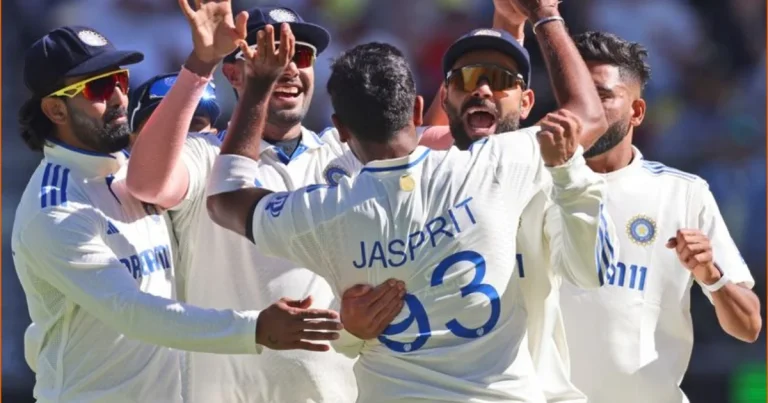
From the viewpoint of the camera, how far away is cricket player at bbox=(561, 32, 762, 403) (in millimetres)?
5035

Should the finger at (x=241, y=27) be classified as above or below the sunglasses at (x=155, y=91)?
above

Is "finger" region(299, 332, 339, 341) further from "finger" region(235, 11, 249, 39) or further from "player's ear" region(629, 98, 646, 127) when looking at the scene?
"player's ear" region(629, 98, 646, 127)

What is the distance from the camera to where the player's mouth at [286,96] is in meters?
4.66

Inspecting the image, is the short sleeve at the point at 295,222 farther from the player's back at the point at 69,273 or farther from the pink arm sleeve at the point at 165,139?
the player's back at the point at 69,273

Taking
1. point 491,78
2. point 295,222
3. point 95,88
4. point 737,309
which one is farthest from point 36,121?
point 737,309

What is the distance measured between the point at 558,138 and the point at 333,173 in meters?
1.29

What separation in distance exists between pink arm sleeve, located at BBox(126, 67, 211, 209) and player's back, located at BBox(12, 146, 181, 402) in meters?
0.26

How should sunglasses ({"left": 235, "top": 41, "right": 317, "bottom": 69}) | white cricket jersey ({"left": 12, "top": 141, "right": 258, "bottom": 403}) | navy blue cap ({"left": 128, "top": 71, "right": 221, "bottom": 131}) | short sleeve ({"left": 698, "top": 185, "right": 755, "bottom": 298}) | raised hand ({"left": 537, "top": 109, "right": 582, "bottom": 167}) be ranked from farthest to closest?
navy blue cap ({"left": 128, "top": 71, "right": 221, "bottom": 131}) < short sleeve ({"left": 698, "top": 185, "right": 755, "bottom": 298}) < sunglasses ({"left": 235, "top": 41, "right": 317, "bottom": 69}) < white cricket jersey ({"left": 12, "top": 141, "right": 258, "bottom": 403}) < raised hand ({"left": 537, "top": 109, "right": 582, "bottom": 167})

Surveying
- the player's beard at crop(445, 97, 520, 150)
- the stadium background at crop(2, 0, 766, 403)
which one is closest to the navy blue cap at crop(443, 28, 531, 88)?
the player's beard at crop(445, 97, 520, 150)

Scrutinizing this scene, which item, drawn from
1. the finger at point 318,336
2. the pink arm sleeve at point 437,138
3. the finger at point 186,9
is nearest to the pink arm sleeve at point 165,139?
the finger at point 186,9

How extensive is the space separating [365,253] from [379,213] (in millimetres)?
123

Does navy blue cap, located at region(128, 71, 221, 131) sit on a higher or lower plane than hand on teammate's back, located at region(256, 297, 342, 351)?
higher

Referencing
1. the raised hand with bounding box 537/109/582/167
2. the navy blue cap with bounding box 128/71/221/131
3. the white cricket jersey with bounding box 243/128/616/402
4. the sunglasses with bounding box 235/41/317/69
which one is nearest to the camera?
the raised hand with bounding box 537/109/582/167

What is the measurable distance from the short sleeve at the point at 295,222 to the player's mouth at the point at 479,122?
0.84 meters
